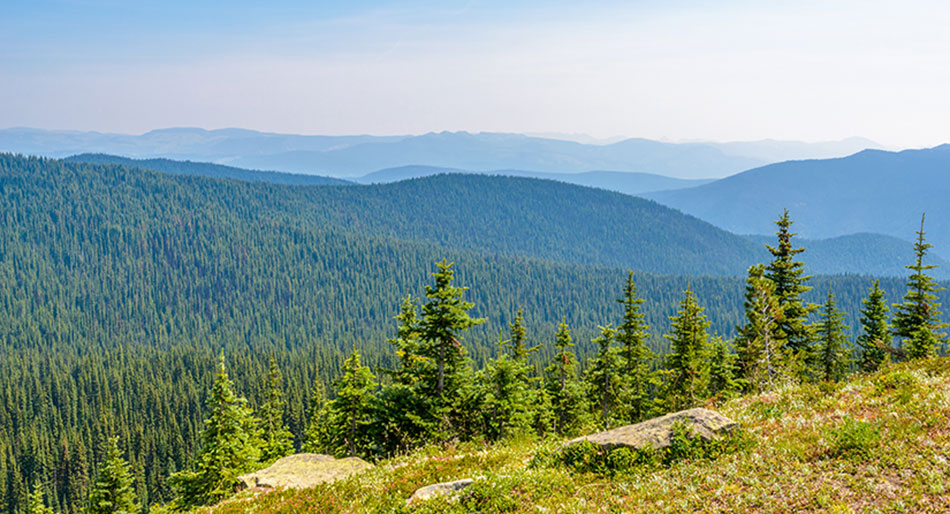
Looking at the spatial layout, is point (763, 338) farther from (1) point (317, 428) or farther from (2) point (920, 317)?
(1) point (317, 428)

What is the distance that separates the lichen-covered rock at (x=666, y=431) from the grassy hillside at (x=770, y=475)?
0.63m

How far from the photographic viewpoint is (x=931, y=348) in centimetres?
3612

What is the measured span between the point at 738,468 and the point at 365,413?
2631 cm

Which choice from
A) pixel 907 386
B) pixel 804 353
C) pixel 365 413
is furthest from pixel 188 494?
pixel 804 353

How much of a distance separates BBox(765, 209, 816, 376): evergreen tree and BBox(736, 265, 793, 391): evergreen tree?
52.2 inches

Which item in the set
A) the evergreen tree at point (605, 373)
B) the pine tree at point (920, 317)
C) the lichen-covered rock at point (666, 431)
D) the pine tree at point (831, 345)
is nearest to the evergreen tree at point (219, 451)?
the evergreen tree at point (605, 373)

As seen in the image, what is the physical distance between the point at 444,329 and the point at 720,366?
22.8 metres

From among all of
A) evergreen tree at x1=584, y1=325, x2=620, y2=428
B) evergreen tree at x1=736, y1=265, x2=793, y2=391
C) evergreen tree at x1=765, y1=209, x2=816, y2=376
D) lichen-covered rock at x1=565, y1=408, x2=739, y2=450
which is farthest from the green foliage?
evergreen tree at x1=765, y1=209, x2=816, y2=376

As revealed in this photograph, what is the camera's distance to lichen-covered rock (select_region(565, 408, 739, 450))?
14.0m

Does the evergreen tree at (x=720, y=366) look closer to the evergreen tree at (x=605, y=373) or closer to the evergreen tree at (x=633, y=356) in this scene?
the evergreen tree at (x=633, y=356)

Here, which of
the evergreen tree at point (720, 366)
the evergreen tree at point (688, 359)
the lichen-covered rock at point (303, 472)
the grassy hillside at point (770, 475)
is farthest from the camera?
the evergreen tree at point (720, 366)

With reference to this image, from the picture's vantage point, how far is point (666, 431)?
14.5 metres

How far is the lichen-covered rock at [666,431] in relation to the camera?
1400cm

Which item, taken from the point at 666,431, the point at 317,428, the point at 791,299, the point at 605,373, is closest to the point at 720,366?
the point at 791,299
